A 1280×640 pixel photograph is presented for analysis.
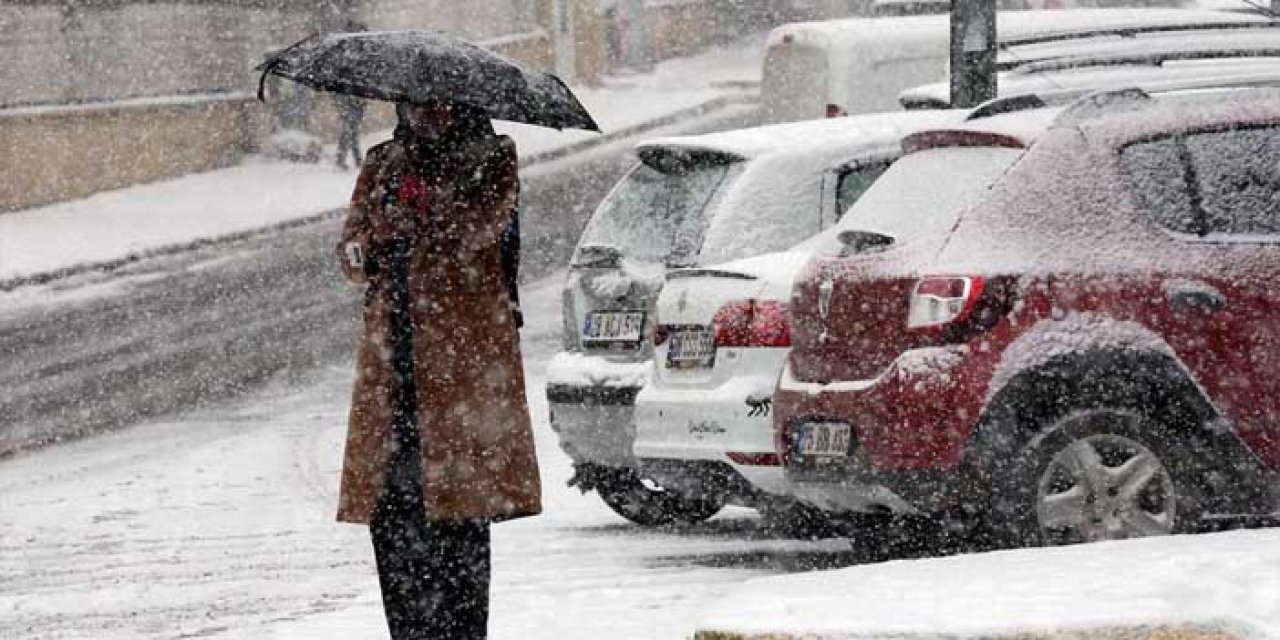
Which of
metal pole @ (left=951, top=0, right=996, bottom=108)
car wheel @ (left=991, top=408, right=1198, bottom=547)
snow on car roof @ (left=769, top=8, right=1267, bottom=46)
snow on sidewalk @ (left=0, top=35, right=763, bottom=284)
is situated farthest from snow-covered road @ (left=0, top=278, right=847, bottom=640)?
snow on sidewalk @ (left=0, top=35, right=763, bottom=284)

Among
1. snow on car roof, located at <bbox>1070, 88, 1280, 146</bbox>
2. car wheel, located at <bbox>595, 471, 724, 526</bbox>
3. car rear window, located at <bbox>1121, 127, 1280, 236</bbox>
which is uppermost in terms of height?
snow on car roof, located at <bbox>1070, 88, 1280, 146</bbox>

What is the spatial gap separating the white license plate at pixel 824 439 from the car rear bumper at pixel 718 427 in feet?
1.66

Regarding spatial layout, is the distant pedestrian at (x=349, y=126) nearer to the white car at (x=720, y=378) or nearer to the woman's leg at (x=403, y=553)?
the white car at (x=720, y=378)

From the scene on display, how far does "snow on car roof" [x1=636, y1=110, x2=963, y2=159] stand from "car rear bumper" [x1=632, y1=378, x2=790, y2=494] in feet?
3.77

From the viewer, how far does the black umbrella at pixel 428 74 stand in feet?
23.4

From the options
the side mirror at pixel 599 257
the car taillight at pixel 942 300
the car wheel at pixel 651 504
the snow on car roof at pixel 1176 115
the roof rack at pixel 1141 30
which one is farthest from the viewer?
the roof rack at pixel 1141 30

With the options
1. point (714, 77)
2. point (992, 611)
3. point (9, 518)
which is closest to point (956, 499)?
point (992, 611)

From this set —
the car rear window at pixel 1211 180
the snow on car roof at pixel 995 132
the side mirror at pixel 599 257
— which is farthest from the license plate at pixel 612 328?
the car rear window at pixel 1211 180

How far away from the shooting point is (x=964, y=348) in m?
8.49

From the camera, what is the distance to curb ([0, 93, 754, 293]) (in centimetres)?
2405

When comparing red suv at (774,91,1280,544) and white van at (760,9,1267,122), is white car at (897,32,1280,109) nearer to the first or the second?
red suv at (774,91,1280,544)

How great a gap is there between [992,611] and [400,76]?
274 centimetres

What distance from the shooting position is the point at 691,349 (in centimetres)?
1008

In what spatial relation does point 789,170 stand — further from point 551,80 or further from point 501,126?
point 501,126
